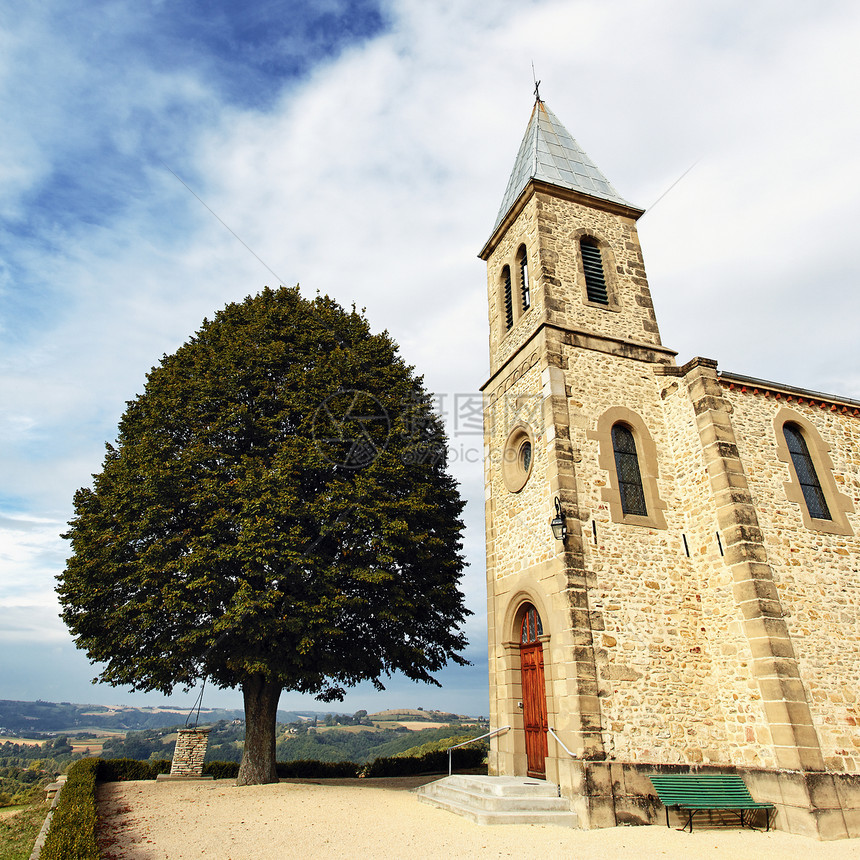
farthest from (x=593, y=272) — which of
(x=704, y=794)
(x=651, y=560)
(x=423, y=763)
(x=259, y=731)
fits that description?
(x=423, y=763)

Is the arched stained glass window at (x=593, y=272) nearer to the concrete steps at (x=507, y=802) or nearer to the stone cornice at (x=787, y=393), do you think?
the stone cornice at (x=787, y=393)

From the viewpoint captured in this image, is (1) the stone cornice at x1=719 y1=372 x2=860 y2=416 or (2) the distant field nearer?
(1) the stone cornice at x1=719 y1=372 x2=860 y2=416

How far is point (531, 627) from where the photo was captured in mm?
11555

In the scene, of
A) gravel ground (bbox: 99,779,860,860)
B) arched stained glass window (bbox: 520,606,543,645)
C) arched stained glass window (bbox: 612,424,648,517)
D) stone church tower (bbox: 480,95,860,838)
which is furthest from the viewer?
arched stained glass window (bbox: 612,424,648,517)

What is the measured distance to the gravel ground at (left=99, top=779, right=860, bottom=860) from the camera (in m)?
6.87

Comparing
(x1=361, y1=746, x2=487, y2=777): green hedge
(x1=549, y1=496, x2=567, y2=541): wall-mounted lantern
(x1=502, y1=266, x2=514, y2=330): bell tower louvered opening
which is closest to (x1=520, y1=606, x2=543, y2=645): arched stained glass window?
(x1=549, y1=496, x2=567, y2=541): wall-mounted lantern

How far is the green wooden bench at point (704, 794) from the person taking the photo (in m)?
8.29

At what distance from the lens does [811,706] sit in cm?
926

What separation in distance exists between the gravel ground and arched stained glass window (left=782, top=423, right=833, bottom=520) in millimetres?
6197

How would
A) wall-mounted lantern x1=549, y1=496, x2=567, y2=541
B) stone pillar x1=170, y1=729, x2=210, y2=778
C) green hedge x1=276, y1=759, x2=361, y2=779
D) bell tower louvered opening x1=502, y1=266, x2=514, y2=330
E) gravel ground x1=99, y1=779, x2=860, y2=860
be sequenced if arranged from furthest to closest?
1. bell tower louvered opening x1=502, y1=266, x2=514, y2=330
2. green hedge x1=276, y1=759, x2=361, y2=779
3. stone pillar x1=170, y1=729, x2=210, y2=778
4. wall-mounted lantern x1=549, y1=496, x2=567, y2=541
5. gravel ground x1=99, y1=779, x2=860, y2=860

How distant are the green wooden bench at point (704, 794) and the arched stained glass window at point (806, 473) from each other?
19.0ft

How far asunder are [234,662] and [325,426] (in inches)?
220

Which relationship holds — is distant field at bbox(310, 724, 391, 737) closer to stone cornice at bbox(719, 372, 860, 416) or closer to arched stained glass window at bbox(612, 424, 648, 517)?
arched stained glass window at bbox(612, 424, 648, 517)

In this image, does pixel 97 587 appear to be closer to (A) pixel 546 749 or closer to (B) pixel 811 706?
(A) pixel 546 749
